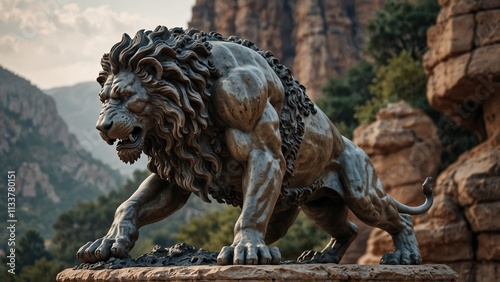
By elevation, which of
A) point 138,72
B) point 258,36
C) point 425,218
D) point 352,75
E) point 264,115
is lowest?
point 425,218

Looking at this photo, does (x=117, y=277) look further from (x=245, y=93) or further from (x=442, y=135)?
(x=442, y=135)

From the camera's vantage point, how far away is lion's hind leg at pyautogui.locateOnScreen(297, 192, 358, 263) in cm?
621

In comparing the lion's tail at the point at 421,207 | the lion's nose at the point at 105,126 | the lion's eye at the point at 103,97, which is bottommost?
the lion's tail at the point at 421,207

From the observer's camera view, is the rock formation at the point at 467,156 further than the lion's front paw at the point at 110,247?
Yes

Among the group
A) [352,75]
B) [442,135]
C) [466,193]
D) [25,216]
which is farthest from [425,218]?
[25,216]

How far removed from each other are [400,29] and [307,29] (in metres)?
14.7

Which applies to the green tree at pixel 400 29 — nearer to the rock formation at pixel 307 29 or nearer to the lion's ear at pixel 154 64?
the rock formation at pixel 307 29

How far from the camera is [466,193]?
46.6 ft

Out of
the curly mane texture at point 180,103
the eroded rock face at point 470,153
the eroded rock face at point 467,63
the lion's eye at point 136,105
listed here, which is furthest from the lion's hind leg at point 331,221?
the eroded rock face at point 467,63

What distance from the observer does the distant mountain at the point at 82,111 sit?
6700 cm

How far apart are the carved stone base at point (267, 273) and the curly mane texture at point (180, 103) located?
0.72 m

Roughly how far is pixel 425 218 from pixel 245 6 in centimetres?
3050

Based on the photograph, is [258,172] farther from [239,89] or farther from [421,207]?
[421,207]

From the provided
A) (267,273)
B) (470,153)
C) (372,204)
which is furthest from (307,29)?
(267,273)
